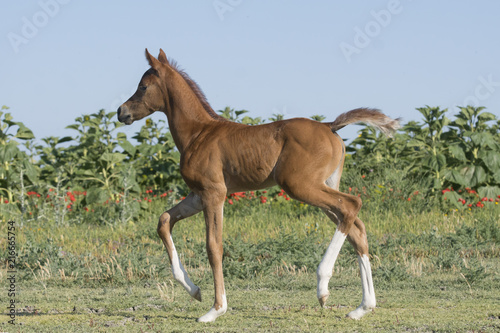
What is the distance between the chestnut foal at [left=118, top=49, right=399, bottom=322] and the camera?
17.9ft

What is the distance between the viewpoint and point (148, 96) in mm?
6082

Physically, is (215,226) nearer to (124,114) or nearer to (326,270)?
(326,270)

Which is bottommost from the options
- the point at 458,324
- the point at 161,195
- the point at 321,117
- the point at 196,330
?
the point at 458,324

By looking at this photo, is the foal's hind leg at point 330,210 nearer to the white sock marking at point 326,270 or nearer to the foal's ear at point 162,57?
the white sock marking at point 326,270

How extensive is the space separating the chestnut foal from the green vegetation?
525 millimetres

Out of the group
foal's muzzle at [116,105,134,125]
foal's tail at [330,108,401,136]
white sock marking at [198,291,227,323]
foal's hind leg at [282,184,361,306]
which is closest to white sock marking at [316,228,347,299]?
foal's hind leg at [282,184,361,306]

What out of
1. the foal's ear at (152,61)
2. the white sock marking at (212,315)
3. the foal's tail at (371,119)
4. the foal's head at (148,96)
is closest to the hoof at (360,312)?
the white sock marking at (212,315)

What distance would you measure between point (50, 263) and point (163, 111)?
360 cm

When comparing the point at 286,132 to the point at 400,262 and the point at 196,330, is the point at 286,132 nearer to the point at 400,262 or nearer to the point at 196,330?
the point at 196,330

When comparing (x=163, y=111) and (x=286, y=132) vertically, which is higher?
(x=163, y=111)

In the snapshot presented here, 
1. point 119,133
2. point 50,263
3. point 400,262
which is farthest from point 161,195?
point 400,262

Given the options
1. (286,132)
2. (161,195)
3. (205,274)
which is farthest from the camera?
(161,195)

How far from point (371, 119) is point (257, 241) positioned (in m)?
4.36

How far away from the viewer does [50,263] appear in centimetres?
857
